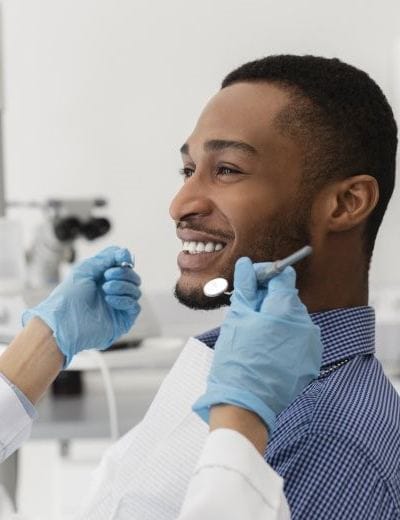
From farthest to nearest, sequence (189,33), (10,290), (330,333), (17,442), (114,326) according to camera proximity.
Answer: (189,33), (10,290), (114,326), (17,442), (330,333)

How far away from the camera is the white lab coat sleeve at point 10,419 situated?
1.20 metres

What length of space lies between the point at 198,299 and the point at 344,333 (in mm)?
196

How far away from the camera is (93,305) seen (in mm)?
1356

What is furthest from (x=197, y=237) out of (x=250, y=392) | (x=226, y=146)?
(x=250, y=392)

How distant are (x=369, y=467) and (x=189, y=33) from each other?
217cm

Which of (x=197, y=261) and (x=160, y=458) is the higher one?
(x=197, y=261)

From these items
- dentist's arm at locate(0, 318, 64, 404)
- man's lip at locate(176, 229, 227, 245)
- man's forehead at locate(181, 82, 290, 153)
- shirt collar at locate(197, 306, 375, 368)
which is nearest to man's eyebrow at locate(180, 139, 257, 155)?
man's forehead at locate(181, 82, 290, 153)

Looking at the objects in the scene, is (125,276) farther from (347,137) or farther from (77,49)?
(77,49)

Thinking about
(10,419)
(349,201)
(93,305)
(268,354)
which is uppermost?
(349,201)

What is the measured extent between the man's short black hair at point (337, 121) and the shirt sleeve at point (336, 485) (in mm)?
338

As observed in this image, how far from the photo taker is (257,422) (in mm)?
865

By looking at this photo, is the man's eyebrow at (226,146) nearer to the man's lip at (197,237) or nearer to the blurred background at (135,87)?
the man's lip at (197,237)

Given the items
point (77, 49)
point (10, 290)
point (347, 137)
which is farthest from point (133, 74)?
point (347, 137)

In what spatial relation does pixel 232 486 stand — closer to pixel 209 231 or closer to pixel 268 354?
pixel 268 354
